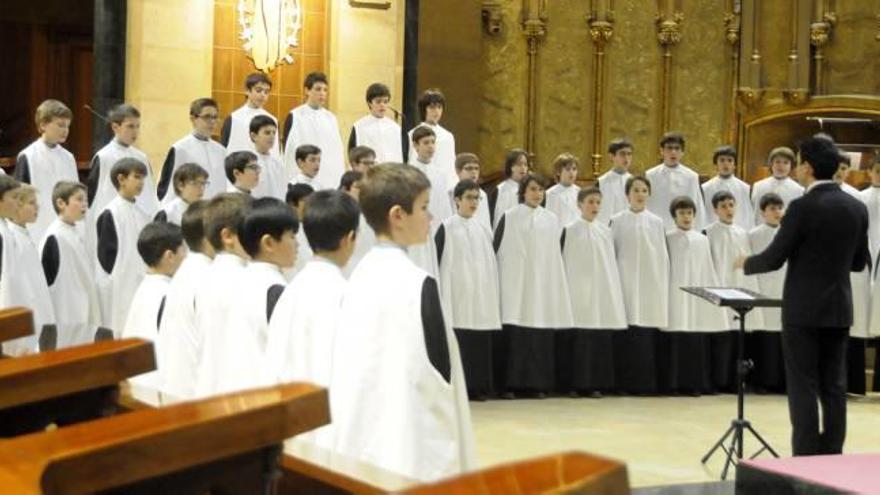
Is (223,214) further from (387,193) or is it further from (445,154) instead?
(445,154)

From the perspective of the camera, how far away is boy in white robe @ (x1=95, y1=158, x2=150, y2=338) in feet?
26.6

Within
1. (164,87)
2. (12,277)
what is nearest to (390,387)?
(12,277)

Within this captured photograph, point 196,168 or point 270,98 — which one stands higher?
point 270,98

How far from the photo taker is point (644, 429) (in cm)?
836

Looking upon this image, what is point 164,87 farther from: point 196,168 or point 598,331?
point 598,331

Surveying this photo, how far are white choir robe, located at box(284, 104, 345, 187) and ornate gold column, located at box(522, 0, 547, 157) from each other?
367cm

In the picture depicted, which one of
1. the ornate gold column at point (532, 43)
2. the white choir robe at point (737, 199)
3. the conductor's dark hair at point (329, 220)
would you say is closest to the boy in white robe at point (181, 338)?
the conductor's dark hair at point (329, 220)

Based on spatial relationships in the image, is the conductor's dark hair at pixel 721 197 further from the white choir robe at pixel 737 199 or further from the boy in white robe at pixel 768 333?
the white choir robe at pixel 737 199

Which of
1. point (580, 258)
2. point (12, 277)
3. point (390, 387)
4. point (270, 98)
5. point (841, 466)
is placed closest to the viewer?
point (390, 387)

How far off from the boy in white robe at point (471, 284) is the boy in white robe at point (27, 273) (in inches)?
119

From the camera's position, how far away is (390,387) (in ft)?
11.9

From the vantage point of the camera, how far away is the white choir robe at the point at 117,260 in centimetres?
813

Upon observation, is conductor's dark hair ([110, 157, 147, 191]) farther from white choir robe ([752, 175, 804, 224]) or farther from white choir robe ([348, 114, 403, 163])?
white choir robe ([752, 175, 804, 224])

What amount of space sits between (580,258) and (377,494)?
8175 millimetres
